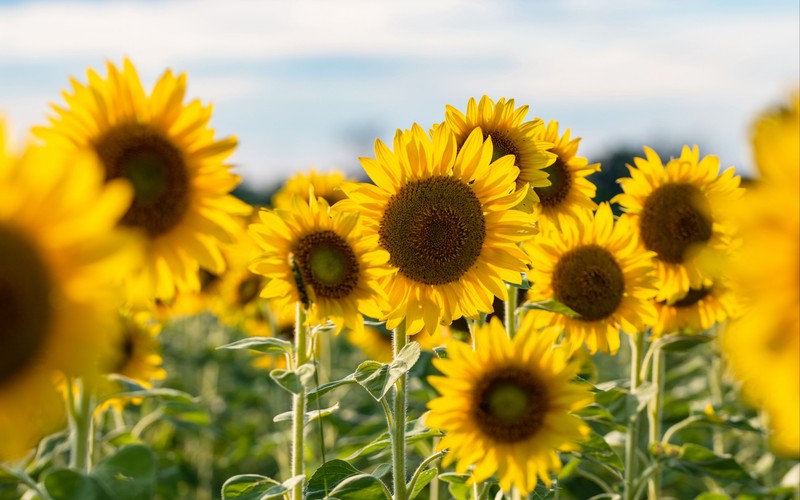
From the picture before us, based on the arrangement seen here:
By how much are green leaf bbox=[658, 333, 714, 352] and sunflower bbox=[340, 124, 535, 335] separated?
108 cm

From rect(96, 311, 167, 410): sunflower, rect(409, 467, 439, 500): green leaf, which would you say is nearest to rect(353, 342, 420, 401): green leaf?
rect(409, 467, 439, 500): green leaf

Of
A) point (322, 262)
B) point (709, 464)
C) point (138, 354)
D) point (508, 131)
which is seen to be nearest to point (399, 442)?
point (322, 262)

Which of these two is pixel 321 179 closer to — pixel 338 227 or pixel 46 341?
pixel 338 227

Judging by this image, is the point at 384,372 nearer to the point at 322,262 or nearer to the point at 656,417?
the point at 322,262

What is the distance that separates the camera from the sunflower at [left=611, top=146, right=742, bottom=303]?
3.63 meters

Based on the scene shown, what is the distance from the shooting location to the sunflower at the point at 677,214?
11.9 ft

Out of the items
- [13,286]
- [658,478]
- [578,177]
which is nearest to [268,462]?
[658,478]

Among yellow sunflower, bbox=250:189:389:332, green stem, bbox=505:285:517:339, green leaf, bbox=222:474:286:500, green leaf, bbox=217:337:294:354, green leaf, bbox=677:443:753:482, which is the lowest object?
green leaf, bbox=677:443:753:482

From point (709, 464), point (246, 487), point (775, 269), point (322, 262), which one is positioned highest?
point (322, 262)

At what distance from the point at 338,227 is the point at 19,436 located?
1.38m

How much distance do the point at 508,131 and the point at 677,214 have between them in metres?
1.00

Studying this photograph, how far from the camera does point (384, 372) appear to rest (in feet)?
8.26

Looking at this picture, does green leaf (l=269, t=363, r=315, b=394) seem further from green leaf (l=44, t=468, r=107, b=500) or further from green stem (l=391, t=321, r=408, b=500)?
green leaf (l=44, t=468, r=107, b=500)

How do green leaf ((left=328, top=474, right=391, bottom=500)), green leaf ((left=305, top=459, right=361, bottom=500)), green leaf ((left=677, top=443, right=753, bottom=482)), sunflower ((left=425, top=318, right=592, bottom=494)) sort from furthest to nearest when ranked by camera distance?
green leaf ((left=677, top=443, right=753, bottom=482)) → green leaf ((left=305, top=459, right=361, bottom=500)) → green leaf ((left=328, top=474, right=391, bottom=500)) → sunflower ((left=425, top=318, right=592, bottom=494))
